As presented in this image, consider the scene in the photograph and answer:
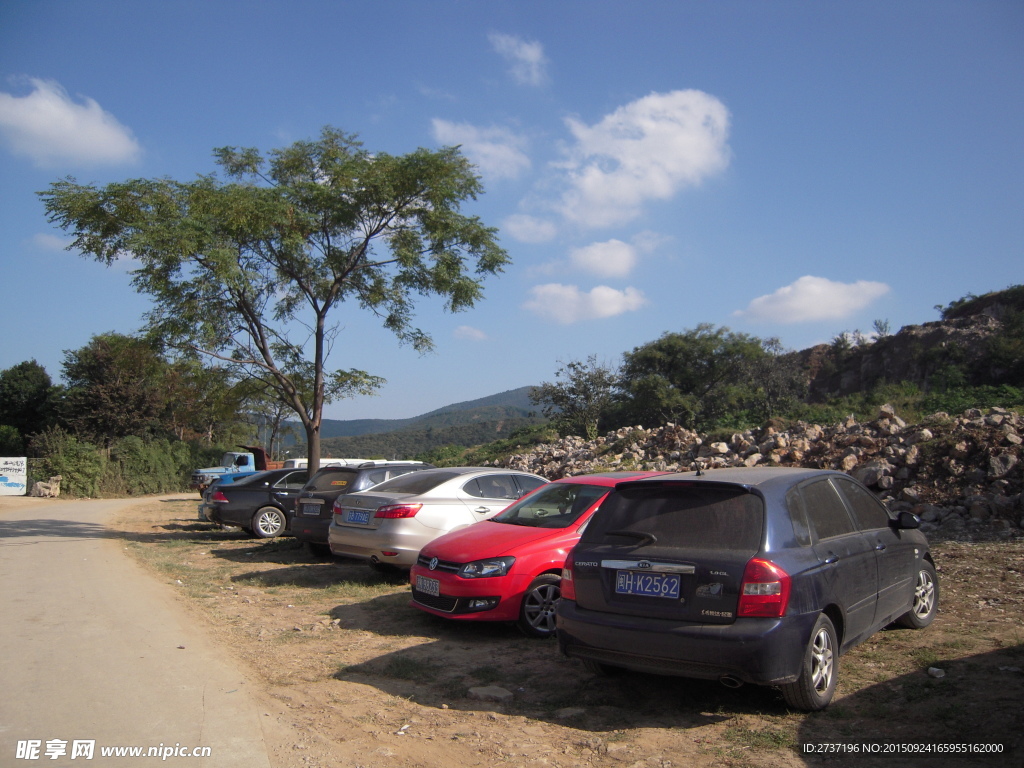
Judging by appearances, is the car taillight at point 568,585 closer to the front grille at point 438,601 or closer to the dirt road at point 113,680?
the front grille at point 438,601

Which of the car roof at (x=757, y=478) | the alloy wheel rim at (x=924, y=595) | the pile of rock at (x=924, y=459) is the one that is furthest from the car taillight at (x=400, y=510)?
the pile of rock at (x=924, y=459)

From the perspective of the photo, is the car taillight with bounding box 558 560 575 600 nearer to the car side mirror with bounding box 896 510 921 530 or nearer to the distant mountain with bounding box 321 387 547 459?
the car side mirror with bounding box 896 510 921 530

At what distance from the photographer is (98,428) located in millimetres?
38750

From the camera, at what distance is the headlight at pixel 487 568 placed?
6.49m

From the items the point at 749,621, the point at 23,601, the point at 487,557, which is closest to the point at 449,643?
the point at 487,557

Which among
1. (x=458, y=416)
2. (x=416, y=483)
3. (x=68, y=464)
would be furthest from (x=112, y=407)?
(x=458, y=416)

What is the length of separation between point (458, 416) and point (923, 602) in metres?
136

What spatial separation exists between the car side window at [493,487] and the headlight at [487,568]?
271 centimetres

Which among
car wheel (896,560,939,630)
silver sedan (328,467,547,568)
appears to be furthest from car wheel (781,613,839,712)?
silver sedan (328,467,547,568)

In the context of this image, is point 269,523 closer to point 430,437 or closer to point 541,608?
point 541,608

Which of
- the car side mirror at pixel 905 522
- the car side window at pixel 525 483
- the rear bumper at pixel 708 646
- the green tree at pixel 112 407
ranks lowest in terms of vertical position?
the rear bumper at pixel 708 646

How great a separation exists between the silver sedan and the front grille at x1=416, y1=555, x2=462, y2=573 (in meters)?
1.37

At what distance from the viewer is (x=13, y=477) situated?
1174 inches

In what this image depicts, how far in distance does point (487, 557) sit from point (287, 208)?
1119 cm
